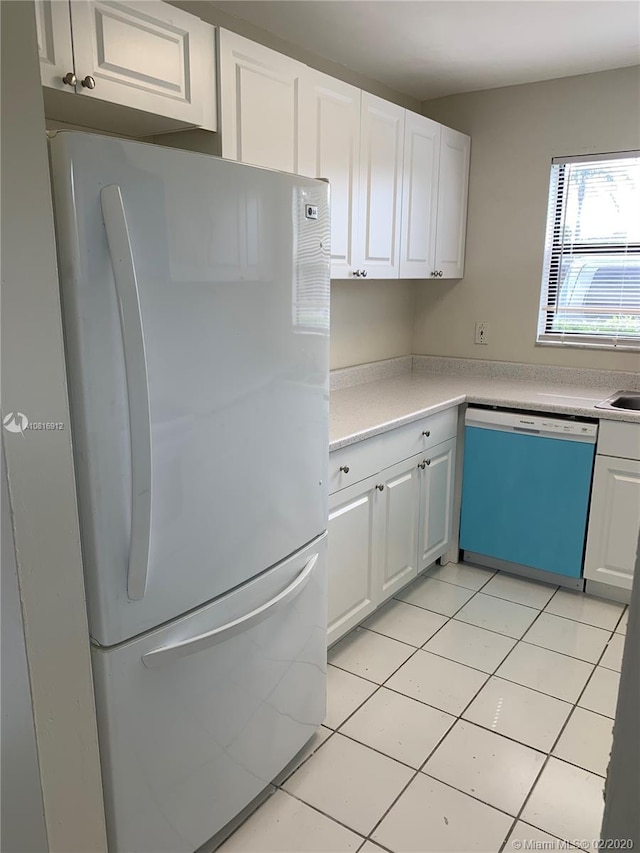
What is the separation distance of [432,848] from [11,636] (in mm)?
1241

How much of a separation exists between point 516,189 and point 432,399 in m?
1.31

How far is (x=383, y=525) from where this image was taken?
2580 mm

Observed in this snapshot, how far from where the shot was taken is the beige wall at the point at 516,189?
121 inches

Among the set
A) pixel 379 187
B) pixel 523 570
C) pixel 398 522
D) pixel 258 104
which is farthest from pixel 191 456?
pixel 523 570

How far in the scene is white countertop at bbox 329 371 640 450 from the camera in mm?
2447

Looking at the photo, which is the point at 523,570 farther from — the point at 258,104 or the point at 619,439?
the point at 258,104

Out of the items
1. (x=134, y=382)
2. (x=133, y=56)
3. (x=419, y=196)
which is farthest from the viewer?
(x=419, y=196)

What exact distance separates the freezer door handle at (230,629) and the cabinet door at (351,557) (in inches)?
16.7

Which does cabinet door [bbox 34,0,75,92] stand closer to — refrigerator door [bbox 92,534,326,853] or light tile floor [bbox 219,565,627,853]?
refrigerator door [bbox 92,534,326,853]

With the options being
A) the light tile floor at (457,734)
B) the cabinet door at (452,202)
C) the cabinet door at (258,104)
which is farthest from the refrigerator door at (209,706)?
the cabinet door at (452,202)

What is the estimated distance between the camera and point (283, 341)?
5.23 ft

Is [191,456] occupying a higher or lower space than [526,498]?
higher

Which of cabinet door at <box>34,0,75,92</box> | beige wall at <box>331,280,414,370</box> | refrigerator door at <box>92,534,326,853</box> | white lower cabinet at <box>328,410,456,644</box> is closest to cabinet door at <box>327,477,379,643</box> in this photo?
white lower cabinet at <box>328,410,456,644</box>

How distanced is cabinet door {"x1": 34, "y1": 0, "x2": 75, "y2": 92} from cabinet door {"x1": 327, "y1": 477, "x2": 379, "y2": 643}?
144 cm
